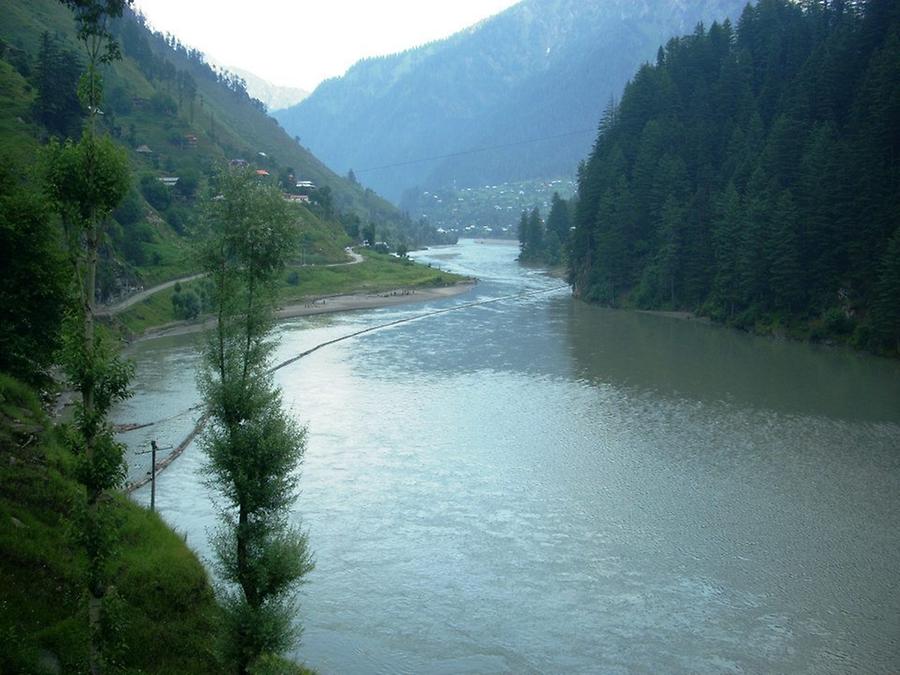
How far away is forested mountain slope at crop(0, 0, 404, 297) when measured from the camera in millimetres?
90812

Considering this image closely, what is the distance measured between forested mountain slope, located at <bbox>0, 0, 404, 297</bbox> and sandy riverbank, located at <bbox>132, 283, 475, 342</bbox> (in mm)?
8205

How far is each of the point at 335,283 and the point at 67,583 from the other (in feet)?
347

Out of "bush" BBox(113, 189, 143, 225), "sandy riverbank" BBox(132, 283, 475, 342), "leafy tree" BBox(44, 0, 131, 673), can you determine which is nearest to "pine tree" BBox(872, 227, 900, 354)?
"sandy riverbank" BBox(132, 283, 475, 342)

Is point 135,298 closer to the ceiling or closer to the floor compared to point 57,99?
closer to the floor

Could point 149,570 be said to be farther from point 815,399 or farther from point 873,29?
point 873,29

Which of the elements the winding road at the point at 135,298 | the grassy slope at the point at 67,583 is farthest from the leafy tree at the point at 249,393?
the winding road at the point at 135,298

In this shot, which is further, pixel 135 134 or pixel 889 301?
pixel 135 134

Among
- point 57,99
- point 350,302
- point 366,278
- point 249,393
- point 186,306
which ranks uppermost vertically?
point 57,99

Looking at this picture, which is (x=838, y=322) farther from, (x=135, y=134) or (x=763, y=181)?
(x=135, y=134)

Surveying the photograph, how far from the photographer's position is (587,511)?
3650cm

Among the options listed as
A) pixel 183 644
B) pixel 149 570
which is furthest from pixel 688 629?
pixel 149 570

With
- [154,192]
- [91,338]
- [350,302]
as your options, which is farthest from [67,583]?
[154,192]

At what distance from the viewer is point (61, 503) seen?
2520cm

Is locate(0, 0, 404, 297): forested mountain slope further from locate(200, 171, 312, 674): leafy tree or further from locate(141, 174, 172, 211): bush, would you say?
locate(200, 171, 312, 674): leafy tree
